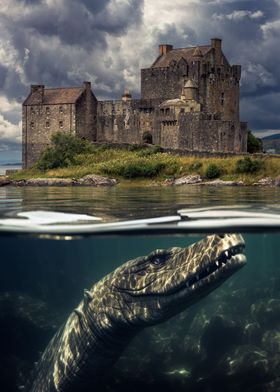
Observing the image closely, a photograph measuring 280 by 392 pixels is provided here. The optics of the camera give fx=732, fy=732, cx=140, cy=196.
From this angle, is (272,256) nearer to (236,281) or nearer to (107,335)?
(236,281)

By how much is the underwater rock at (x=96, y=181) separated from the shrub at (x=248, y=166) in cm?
1049

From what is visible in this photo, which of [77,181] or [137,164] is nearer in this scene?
[77,181]

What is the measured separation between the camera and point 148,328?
16.3 m

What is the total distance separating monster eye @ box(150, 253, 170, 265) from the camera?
1477cm

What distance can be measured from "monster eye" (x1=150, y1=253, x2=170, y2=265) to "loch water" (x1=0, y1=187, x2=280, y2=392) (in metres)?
1.91

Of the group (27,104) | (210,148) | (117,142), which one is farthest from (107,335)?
(27,104)

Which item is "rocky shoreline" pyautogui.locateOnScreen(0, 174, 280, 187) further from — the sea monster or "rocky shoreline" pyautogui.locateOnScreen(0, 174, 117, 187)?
the sea monster

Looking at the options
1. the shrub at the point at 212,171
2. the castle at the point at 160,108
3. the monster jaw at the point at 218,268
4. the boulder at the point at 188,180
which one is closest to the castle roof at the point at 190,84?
the castle at the point at 160,108

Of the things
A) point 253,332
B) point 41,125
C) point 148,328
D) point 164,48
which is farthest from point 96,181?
point 253,332

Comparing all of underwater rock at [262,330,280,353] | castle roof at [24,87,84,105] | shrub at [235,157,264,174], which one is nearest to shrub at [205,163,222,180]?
shrub at [235,157,264,174]

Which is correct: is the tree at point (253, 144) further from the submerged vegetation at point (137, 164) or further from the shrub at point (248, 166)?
the shrub at point (248, 166)

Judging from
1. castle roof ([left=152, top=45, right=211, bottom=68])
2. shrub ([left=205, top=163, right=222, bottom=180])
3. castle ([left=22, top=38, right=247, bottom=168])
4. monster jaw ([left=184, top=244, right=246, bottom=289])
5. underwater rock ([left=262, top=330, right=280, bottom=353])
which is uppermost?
castle roof ([left=152, top=45, right=211, bottom=68])

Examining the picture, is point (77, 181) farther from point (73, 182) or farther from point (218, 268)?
point (218, 268)

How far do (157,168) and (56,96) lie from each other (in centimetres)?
3199
